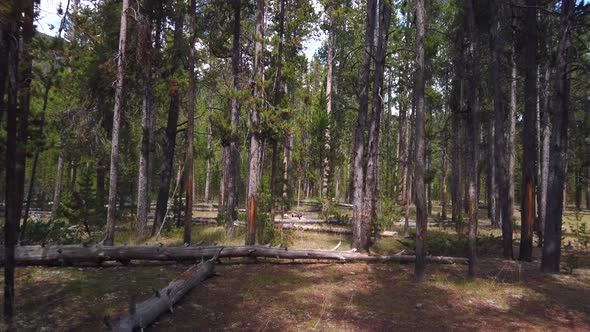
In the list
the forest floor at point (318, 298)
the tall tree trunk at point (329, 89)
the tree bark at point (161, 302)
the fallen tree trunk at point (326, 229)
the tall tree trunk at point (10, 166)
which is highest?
the tall tree trunk at point (329, 89)

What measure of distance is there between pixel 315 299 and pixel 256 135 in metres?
6.76

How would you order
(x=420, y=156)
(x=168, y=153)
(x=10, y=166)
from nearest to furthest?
(x=10, y=166) < (x=420, y=156) < (x=168, y=153)

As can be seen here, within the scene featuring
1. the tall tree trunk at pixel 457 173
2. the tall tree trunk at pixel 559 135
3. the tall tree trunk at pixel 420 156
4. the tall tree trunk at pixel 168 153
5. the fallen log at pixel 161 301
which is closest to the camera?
the fallen log at pixel 161 301

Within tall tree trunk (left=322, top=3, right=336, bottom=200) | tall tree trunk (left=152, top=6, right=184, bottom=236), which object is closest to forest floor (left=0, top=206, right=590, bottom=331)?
tall tree trunk (left=152, top=6, right=184, bottom=236)

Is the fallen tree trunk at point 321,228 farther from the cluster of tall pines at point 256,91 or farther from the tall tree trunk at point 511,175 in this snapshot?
the tall tree trunk at point 511,175

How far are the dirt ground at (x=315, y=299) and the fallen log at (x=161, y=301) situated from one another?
20 cm

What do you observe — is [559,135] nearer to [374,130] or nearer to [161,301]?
[374,130]

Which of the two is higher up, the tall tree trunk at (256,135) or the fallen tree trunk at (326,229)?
the tall tree trunk at (256,135)

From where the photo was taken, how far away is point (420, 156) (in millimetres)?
9688

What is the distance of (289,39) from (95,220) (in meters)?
10.8

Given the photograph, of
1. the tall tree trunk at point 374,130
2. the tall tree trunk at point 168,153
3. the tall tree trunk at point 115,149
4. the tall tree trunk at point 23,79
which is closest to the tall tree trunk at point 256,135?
the tall tree trunk at point 374,130

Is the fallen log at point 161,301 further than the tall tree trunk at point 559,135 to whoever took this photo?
No

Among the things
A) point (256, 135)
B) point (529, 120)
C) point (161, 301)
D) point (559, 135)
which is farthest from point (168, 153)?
point (559, 135)

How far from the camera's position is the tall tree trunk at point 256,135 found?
13.1 m
